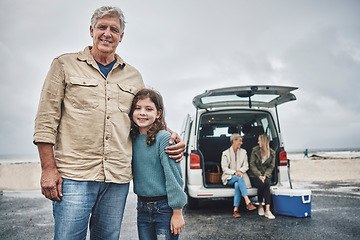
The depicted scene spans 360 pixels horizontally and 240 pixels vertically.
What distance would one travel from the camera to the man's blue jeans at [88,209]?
148 centimetres

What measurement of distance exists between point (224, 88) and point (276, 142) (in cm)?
167

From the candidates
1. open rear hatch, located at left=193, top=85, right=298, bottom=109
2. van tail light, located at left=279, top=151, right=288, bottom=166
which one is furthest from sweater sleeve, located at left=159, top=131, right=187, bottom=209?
van tail light, located at left=279, top=151, right=288, bottom=166

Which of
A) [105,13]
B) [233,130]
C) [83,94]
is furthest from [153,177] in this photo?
[233,130]

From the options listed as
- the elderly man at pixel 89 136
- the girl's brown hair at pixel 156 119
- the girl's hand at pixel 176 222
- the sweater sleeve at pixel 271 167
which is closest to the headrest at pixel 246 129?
the sweater sleeve at pixel 271 167

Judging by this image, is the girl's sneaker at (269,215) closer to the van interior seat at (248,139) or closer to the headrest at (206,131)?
the van interior seat at (248,139)

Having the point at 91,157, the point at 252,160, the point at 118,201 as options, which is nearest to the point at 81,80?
the point at 91,157

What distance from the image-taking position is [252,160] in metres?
4.63

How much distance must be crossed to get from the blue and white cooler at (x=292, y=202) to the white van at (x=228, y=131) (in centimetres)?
26

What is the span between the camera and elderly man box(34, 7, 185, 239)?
150 centimetres

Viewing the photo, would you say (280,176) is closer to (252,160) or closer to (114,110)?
(252,160)

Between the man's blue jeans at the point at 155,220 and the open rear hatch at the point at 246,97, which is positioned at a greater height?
the open rear hatch at the point at 246,97

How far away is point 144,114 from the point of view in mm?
1851

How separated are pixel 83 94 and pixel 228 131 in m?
4.36

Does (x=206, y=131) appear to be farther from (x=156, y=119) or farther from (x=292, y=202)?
(x=156, y=119)
